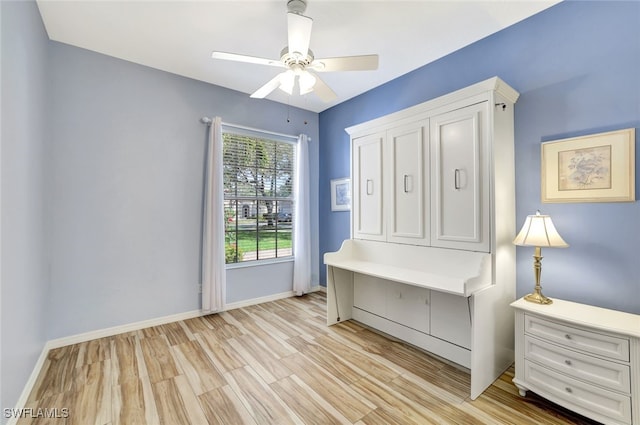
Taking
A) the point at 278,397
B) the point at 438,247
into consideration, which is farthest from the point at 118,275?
the point at 438,247

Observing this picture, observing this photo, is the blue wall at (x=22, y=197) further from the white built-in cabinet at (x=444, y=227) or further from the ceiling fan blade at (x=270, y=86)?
the white built-in cabinet at (x=444, y=227)

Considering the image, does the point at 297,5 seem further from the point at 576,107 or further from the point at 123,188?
the point at 123,188

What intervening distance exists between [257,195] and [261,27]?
2018 millimetres

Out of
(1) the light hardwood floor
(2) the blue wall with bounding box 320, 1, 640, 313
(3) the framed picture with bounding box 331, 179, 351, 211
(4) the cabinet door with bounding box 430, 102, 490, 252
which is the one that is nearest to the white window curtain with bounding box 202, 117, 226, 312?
(1) the light hardwood floor

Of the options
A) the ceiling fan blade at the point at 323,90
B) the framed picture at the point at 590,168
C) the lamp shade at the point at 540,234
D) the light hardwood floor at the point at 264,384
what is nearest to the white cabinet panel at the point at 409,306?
the light hardwood floor at the point at 264,384

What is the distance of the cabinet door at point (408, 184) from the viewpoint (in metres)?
2.44

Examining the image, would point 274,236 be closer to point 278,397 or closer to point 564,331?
point 278,397

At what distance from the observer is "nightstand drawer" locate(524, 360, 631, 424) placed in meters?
1.49

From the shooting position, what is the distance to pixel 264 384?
2.01 meters

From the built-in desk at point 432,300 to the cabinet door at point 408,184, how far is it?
14cm

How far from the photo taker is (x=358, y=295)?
10.2ft

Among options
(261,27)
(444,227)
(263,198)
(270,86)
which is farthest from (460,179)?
(263,198)

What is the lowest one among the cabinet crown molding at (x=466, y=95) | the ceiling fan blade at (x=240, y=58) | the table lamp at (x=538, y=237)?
the table lamp at (x=538, y=237)

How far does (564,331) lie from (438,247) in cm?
93
